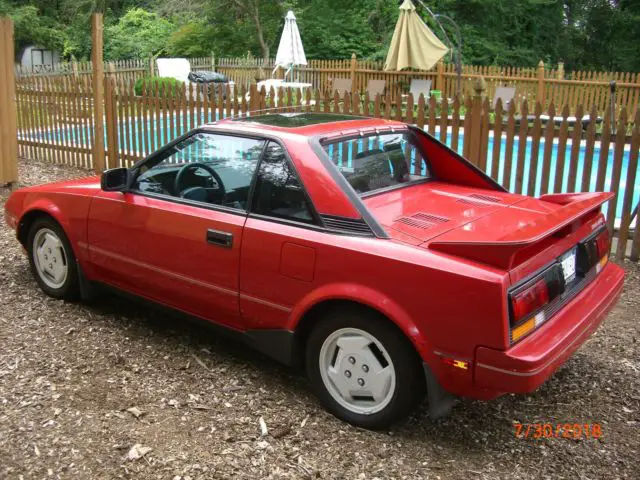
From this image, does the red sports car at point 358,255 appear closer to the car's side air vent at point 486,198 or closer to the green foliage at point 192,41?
the car's side air vent at point 486,198

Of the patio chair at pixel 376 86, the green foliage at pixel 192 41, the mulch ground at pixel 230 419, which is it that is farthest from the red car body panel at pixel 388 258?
the green foliage at pixel 192 41

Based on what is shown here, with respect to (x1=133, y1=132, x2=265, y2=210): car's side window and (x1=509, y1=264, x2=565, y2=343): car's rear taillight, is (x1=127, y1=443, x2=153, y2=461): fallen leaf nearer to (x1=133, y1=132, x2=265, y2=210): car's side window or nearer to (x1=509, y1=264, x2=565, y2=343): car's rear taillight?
(x1=133, y1=132, x2=265, y2=210): car's side window

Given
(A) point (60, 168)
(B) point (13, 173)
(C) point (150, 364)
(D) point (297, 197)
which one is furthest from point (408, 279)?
(A) point (60, 168)

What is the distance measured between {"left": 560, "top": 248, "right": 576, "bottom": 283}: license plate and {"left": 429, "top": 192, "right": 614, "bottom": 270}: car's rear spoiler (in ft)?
0.62

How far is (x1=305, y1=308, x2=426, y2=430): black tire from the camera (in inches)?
126

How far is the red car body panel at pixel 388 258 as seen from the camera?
295 centimetres

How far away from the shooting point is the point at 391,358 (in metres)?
3.24

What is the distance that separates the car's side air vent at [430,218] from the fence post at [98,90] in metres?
8.06

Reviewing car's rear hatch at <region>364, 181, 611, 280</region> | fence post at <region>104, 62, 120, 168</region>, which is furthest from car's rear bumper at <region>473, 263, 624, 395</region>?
fence post at <region>104, 62, 120, 168</region>

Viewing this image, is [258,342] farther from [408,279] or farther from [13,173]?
[13,173]

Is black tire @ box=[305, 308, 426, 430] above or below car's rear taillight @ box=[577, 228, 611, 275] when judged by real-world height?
below

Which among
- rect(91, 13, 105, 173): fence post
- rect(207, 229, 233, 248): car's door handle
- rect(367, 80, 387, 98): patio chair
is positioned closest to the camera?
rect(207, 229, 233, 248): car's door handle

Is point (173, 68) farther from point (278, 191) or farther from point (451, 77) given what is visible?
point (278, 191)

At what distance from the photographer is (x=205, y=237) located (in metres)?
3.91
